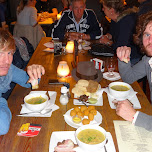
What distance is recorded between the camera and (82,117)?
128cm

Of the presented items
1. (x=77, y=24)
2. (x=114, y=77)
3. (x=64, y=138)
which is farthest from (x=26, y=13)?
(x=64, y=138)

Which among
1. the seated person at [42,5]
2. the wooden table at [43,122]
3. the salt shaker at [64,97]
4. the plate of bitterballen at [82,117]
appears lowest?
the wooden table at [43,122]

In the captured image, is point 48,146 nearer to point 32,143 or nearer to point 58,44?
point 32,143

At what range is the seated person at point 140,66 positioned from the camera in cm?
122

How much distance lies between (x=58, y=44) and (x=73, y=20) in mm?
1158

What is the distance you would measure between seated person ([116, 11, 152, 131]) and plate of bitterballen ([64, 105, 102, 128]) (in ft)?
0.55

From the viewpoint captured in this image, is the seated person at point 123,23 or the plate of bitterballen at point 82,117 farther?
the seated person at point 123,23

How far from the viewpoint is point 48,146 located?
3.49 feet

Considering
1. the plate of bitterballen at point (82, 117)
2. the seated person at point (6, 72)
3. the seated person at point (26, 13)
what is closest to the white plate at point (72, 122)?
the plate of bitterballen at point (82, 117)

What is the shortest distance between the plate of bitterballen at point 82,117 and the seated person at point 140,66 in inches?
6.6

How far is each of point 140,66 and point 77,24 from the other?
2.07m

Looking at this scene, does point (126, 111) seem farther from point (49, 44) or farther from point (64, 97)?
point (49, 44)

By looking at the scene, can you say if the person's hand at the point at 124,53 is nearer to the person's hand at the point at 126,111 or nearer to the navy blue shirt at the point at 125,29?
the person's hand at the point at 126,111

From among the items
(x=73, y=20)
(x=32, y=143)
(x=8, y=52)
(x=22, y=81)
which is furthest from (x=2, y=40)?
(x=73, y=20)
